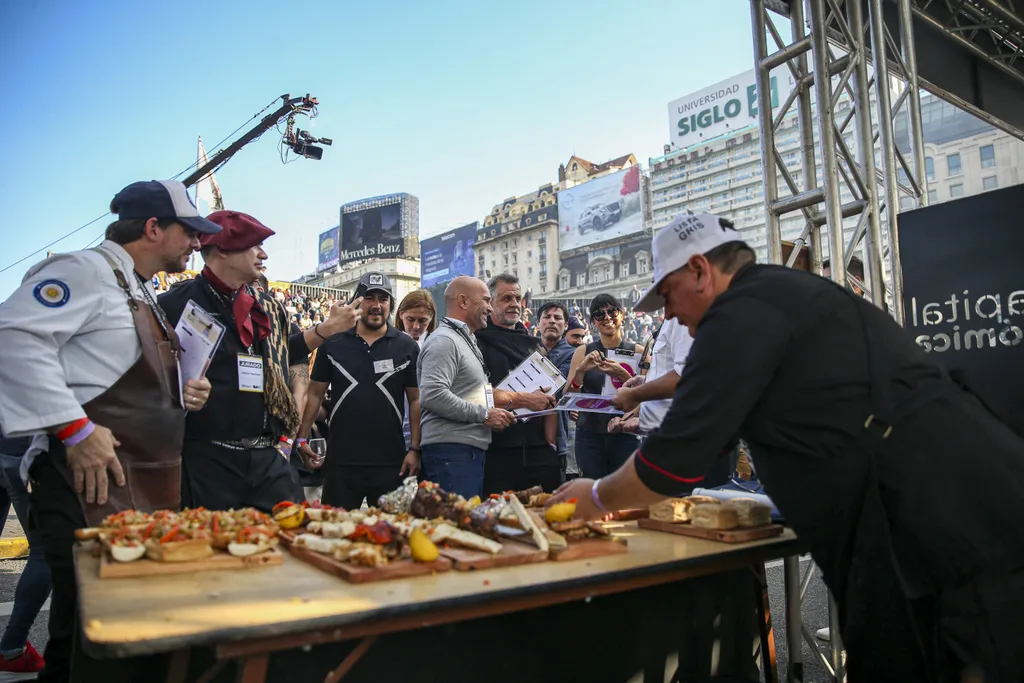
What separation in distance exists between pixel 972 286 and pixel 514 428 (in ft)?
9.13

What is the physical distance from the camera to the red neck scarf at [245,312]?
10.1ft

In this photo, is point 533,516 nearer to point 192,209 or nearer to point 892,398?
point 892,398

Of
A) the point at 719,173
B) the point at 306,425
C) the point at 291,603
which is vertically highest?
the point at 719,173

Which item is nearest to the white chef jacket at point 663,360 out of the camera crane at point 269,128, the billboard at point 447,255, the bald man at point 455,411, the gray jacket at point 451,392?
the bald man at point 455,411

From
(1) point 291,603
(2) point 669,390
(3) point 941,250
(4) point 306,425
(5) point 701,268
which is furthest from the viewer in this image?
(4) point 306,425

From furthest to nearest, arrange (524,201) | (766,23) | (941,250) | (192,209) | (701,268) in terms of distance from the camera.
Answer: (524,201), (766,23), (941,250), (192,209), (701,268)

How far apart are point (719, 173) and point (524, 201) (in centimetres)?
2423

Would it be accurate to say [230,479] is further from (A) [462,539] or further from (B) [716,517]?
(B) [716,517]

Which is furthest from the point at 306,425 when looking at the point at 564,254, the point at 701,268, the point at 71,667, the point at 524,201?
the point at 524,201

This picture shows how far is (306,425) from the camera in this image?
4664mm

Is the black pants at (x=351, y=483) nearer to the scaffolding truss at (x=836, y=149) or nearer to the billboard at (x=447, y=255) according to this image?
the scaffolding truss at (x=836, y=149)

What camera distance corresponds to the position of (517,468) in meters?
4.70

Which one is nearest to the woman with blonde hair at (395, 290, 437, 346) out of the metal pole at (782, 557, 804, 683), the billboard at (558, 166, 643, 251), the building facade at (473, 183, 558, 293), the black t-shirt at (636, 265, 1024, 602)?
the metal pole at (782, 557, 804, 683)

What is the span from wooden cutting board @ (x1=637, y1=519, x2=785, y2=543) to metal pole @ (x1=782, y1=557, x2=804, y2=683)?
356 millimetres
